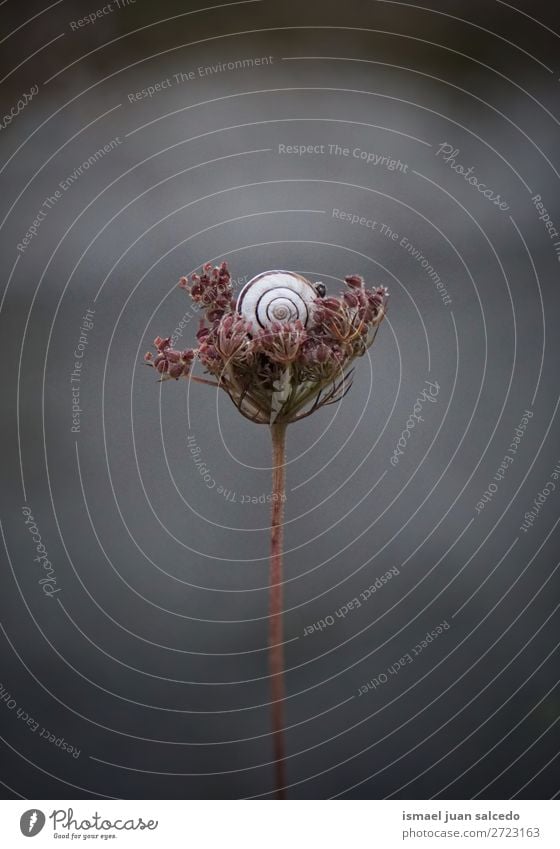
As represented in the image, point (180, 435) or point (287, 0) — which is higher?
point (287, 0)

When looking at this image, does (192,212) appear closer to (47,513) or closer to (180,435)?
(180,435)

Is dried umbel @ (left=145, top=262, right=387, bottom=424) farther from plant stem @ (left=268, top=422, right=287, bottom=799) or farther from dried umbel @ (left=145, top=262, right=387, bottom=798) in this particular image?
plant stem @ (left=268, top=422, right=287, bottom=799)

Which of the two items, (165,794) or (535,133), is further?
(535,133)

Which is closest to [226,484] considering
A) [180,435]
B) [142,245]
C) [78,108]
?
[180,435]
